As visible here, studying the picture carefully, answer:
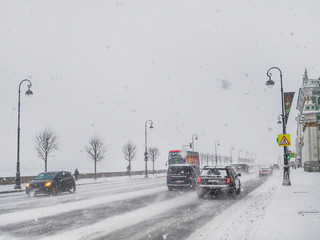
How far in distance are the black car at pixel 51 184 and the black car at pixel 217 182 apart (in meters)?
8.85

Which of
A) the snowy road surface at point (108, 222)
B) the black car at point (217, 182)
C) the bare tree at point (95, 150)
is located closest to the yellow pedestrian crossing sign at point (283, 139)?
the black car at point (217, 182)

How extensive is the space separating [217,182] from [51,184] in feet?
32.2

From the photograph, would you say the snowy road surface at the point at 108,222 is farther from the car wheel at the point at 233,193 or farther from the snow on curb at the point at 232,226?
the car wheel at the point at 233,193

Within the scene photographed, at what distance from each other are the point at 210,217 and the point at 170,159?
36894 mm

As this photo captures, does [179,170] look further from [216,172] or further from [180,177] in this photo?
[216,172]

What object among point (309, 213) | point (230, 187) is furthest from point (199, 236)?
point (230, 187)

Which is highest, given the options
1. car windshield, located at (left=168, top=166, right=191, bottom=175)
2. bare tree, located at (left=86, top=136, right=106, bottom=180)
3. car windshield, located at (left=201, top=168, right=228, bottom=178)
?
bare tree, located at (left=86, top=136, right=106, bottom=180)

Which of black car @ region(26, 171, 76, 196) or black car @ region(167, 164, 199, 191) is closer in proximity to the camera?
black car @ region(26, 171, 76, 196)

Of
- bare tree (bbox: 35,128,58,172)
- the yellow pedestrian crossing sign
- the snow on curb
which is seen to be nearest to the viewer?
the snow on curb

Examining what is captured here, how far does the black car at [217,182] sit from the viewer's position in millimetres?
17703

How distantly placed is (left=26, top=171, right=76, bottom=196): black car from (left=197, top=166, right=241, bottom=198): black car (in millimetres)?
8854

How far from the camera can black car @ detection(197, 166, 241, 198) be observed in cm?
1770

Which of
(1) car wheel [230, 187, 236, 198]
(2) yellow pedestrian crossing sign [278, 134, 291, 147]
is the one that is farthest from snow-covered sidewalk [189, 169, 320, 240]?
(2) yellow pedestrian crossing sign [278, 134, 291, 147]

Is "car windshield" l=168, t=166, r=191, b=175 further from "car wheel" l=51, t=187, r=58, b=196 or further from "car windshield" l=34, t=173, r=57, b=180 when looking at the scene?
"car windshield" l=34, t=173, r=57, b=180
